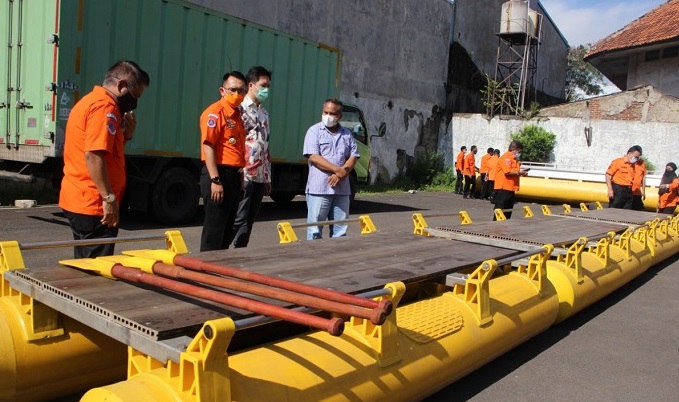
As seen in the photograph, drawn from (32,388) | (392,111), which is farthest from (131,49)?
(392,111)

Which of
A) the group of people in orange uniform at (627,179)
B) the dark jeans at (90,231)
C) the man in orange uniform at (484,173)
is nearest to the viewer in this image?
the dark jeans at (90,231)

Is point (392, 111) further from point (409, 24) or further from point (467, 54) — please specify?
point (467, 54)

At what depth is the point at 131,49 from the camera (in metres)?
8.80

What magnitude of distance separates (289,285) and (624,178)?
947cm

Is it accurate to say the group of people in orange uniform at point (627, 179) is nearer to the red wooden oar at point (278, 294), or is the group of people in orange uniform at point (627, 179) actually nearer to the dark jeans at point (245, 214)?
the dark jeans at point (245, 214)

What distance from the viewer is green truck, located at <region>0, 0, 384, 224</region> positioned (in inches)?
320

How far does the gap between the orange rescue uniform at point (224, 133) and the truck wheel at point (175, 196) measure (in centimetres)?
508

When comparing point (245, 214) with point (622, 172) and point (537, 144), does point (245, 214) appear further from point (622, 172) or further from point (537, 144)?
point (537, 144)

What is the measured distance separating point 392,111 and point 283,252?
18.8 metres

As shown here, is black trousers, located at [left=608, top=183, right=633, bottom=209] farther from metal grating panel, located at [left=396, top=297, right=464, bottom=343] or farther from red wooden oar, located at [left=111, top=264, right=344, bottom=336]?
red wooden oar, located at [left=111, top=264, right=344, bottom=336]

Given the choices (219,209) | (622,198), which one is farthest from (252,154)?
(622,198)

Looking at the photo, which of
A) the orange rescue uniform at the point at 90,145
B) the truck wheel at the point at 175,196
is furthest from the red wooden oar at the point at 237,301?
the truck wheel at the point at 175,196

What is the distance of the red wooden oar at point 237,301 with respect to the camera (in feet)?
6.64

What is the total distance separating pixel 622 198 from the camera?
34.4ft
